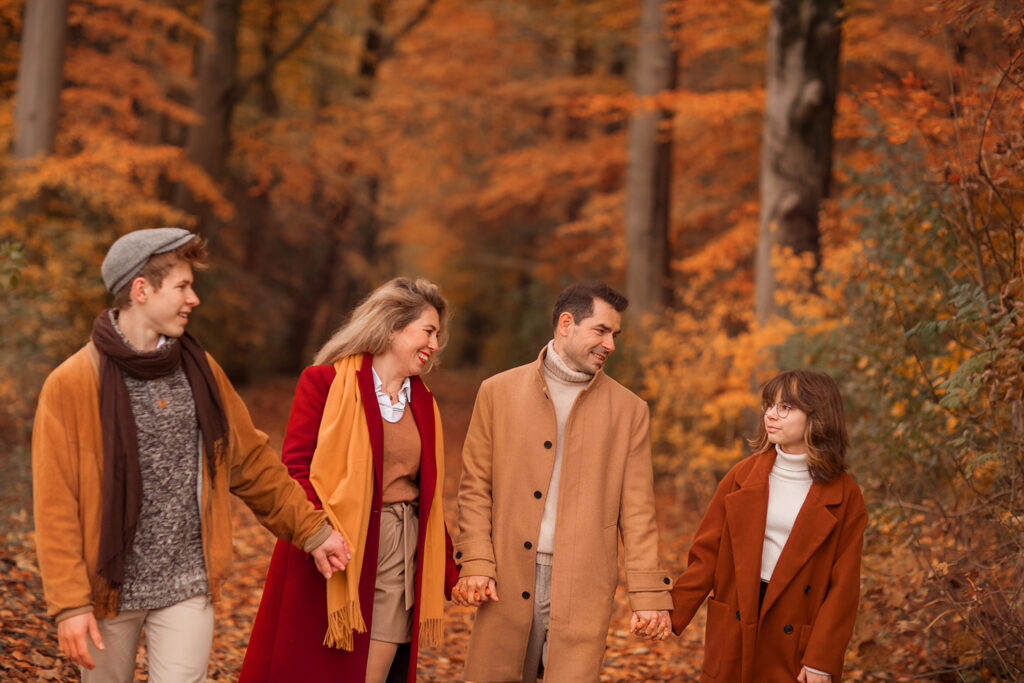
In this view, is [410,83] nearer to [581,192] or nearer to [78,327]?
[581,192]

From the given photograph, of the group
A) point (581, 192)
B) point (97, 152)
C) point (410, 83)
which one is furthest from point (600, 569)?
point (410, 83)

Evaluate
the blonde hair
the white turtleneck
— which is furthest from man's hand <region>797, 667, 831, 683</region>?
the blonde hair

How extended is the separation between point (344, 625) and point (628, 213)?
11.4 m

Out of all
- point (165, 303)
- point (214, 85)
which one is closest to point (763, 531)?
point (165, 303)

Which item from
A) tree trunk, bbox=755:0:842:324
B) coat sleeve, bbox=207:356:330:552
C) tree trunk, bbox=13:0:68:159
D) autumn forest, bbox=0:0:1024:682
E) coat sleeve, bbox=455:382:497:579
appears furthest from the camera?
tree trunk, bbox=13:0:68:159

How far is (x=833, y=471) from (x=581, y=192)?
1688 cm

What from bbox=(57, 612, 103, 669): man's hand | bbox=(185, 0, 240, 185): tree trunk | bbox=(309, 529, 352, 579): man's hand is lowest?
bbox=(57, 612, 103, 669): man's hand

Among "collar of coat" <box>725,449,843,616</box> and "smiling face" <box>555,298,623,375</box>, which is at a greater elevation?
"smiling face" <box>555,298,623,375</box>

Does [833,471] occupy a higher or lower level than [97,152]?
lower

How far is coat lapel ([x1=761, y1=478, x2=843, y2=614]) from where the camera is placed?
3883mm

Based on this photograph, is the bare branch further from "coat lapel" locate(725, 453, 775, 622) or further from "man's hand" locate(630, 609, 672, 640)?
"man's hand" locate(630, 609, 672, 640)

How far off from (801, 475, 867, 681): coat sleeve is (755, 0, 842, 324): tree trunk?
6.09 m

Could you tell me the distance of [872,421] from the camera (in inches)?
275

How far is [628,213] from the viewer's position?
14750 millimetres
